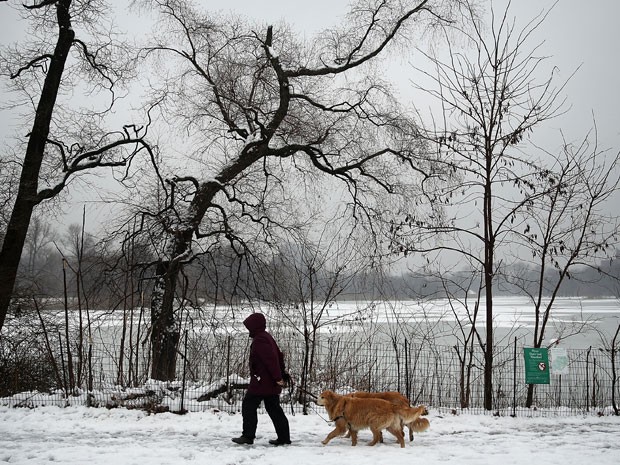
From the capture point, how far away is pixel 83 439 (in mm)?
7504

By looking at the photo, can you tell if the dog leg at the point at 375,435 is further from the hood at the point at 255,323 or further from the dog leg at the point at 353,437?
the hood at the point at 255,323

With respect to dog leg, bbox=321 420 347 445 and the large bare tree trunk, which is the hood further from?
the large bare tree trunk

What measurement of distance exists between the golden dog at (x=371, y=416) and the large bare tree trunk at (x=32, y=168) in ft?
26.8

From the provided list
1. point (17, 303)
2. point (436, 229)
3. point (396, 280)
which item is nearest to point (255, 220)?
point (396, 280)

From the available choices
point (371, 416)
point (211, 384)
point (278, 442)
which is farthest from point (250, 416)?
point (211, 384)

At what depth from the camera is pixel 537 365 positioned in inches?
372

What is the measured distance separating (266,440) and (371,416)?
1.50 m

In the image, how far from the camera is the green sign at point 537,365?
372 inches

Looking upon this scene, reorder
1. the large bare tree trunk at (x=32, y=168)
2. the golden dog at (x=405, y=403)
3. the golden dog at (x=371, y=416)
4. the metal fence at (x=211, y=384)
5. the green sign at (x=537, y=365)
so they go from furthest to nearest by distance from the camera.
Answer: the large bare tree trunk at (x=32, y=168) → the metal fence at (x=211, y=384) → the green sign at (x=537, y=365) → the golden dog at (x=405, y=403) → the golden dog at (x=371, y=416)

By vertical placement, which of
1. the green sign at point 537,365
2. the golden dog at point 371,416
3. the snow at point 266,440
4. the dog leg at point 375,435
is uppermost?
the green sign at point 537,365

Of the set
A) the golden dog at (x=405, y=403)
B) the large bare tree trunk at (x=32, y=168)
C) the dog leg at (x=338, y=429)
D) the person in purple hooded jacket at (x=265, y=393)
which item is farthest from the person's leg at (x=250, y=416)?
the large bare tree trunk at (x=32, y=168)

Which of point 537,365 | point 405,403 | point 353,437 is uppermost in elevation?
point 537,365

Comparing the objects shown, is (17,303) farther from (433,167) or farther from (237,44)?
(433,167)

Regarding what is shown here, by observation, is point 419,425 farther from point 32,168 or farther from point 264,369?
point 32,168
